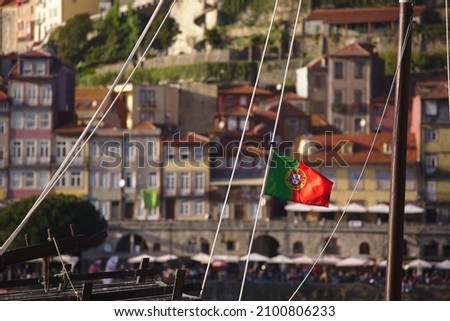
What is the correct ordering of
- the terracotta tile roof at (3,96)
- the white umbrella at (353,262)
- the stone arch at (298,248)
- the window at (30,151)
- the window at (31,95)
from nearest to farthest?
the white umbrella at (353,262) < the stone arch at (298,248) < the window at (30,151) < the terracotta tile roof at (3,96) < the window at (31,95)

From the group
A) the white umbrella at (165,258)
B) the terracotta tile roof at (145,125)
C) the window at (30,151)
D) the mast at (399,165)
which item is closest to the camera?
the mast at (399,165)

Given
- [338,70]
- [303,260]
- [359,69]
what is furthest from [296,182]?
[338,70]

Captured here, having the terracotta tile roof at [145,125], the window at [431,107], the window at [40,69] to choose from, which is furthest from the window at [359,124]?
the window at [40,69]

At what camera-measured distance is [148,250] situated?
74.4 metres

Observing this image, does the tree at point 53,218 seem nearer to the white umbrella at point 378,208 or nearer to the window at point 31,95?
the window at point 31,95

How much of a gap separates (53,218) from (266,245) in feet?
49.9

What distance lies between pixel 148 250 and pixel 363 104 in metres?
16.9

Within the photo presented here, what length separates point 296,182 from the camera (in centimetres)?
2025

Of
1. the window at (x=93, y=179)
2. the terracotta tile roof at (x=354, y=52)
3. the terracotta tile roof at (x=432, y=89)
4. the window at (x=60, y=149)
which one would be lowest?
the window at (x=93, y=179)

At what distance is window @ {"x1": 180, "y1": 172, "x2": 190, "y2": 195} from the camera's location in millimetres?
78188

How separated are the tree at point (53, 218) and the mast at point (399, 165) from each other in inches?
1607

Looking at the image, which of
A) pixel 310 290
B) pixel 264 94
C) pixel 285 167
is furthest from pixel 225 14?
pixel 285 167

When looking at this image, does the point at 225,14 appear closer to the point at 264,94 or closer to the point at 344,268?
the point at 264,94

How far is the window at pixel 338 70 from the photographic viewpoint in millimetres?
87725
